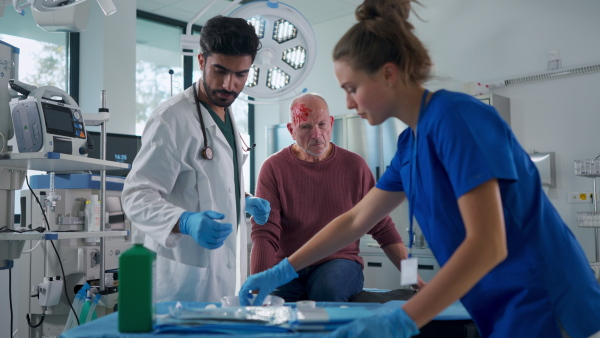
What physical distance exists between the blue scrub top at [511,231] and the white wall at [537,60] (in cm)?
314

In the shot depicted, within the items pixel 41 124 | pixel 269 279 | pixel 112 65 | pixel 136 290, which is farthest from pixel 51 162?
pixel 112 65

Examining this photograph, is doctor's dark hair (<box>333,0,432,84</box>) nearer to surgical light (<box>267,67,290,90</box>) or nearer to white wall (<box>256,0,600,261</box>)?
surgical light (<box>267,67,290,90</box>)

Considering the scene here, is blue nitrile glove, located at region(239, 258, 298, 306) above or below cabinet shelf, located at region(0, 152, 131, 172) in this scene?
below

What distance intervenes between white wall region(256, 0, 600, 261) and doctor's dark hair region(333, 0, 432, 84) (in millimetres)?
2994

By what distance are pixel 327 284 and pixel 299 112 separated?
29.9 inches

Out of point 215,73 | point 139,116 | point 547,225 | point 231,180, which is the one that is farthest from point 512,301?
point 139,116

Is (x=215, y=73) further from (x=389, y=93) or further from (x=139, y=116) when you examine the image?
(x=139, y=116)

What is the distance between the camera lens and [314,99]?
232cm

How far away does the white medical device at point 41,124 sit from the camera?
100 inches

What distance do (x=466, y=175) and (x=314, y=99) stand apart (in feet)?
4.67

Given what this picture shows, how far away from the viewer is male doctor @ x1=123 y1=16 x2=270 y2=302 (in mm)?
1525

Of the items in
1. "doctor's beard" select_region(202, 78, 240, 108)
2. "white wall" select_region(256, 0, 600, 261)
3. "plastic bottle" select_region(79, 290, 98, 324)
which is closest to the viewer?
"doctor's beard" select_region(202, 78, 240, 108)

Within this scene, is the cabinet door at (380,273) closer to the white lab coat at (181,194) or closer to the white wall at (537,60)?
the white wall at (537,60)

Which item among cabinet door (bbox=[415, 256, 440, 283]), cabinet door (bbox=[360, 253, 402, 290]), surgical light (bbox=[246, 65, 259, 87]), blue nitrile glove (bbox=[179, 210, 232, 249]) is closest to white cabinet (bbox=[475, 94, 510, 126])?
cabinet door (bbox=[415, 256, 440, 283])
